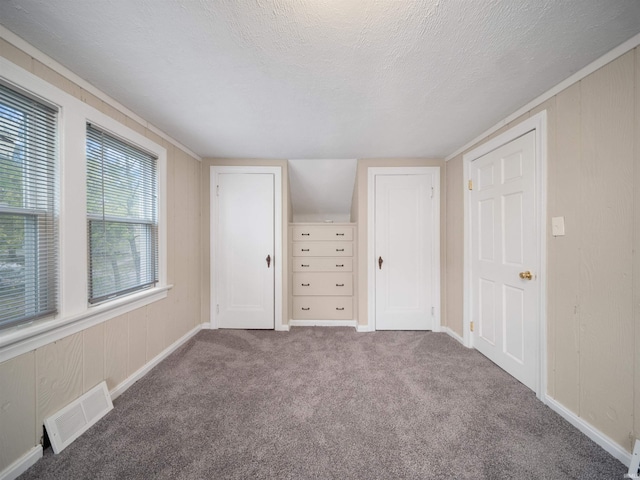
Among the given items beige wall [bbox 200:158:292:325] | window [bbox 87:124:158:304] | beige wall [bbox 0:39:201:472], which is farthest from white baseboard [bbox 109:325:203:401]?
window [bbox 87:124:158:304]

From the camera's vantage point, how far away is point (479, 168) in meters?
2.29

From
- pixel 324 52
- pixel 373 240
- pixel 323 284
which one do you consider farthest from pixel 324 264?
pixel 324 52

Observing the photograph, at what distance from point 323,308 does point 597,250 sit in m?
2.48

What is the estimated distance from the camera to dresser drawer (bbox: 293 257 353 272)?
3.09m

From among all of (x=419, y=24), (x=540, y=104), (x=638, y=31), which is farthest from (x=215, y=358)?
(x=638, y=31)

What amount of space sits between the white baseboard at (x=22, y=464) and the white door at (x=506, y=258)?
3.03 metres

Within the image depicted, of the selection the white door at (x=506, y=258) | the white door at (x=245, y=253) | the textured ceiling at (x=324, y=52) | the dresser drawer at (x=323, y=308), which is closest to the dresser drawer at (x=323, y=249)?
the white door at (x=245, y=253)

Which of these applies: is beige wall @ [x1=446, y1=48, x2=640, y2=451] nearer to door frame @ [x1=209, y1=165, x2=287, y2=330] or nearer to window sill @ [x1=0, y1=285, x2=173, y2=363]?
door frame @ [x1=209, y1=165, x2=287, y2=330]

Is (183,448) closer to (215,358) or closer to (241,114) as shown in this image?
(215,358)

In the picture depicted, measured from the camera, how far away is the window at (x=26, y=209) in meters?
1.14

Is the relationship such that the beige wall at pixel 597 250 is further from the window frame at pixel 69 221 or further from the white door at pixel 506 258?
→ the window frame at pixel 69 221

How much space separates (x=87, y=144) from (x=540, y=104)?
9.94 feet

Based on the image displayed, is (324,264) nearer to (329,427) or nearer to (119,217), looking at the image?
(329,427)

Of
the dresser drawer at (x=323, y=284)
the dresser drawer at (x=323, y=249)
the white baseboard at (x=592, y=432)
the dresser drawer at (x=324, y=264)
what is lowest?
the white baseboard at (x=592, y=432)
